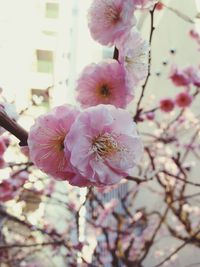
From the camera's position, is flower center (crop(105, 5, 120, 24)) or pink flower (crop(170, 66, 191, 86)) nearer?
flower center (crop(105, 5, 120, 24))

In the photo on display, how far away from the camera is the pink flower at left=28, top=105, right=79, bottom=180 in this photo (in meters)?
1.10

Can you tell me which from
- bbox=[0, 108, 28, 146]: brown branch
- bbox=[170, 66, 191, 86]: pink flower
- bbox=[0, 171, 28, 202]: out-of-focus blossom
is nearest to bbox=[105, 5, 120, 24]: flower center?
bbox=[0, 108, 28, 146]: brown branch

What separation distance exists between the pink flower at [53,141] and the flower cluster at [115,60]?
1.28 feet

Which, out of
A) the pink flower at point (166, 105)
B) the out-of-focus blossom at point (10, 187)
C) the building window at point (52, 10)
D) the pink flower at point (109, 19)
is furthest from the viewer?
the building window at point (52, 10)

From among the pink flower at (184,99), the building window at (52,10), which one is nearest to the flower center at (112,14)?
the pink flower at (184,99)

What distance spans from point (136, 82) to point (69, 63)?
10827mm

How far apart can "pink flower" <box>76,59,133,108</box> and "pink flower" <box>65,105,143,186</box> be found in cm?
35

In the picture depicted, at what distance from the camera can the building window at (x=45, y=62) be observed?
13.7m

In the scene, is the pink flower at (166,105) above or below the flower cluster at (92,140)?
below

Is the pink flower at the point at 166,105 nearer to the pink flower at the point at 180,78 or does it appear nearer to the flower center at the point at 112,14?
the pink flower at the point at 180,78

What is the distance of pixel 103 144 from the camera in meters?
1.10

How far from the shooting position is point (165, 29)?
5.82 meters

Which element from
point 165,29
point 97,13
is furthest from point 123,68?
point 165,29

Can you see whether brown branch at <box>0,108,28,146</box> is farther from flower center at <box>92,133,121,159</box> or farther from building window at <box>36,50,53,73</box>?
building window at <box>36,50,53,73</box>
